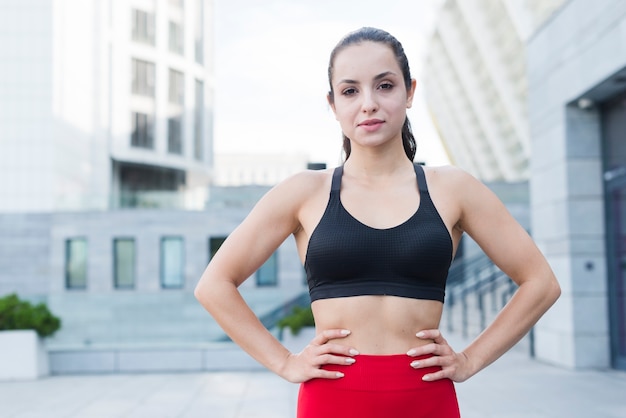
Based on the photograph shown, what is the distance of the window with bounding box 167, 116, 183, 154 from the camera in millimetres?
42531

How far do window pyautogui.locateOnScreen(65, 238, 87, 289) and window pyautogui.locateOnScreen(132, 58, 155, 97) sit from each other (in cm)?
1310

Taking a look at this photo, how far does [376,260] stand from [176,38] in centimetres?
4321

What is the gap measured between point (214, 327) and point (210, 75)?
75.1 feet

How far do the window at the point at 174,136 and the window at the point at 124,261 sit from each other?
13.1 m

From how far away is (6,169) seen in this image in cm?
3581

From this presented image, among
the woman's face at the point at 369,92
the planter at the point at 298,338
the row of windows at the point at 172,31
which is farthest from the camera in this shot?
the row of windows at the point at 172,31

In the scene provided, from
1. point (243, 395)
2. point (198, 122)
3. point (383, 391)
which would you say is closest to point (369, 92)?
point (383, 391)

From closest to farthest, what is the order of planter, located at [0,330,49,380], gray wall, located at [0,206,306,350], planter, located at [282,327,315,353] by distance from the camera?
1. planter, located at [0,330,49,380]
2. planter, located at [282,327,315,353]
3. gray wall, located at [0,206,306,350]

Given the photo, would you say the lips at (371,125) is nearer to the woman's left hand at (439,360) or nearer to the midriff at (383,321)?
the midriff at (383,321)

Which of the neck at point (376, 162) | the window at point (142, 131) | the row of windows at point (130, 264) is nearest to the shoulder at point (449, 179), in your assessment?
the neck at point (376, 162)

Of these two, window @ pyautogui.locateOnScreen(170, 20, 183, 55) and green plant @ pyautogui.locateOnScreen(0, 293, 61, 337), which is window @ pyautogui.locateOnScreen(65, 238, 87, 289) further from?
green plant @ pyautogui.locateOnScreen(0, 293, 61, 337)

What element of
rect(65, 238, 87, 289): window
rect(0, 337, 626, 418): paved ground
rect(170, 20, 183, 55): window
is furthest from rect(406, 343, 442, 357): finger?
rect(170, 20, 183, 55): window

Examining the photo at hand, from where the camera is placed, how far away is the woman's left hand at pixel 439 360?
6.98 feet

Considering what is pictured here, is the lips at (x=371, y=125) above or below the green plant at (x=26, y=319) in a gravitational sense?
above
